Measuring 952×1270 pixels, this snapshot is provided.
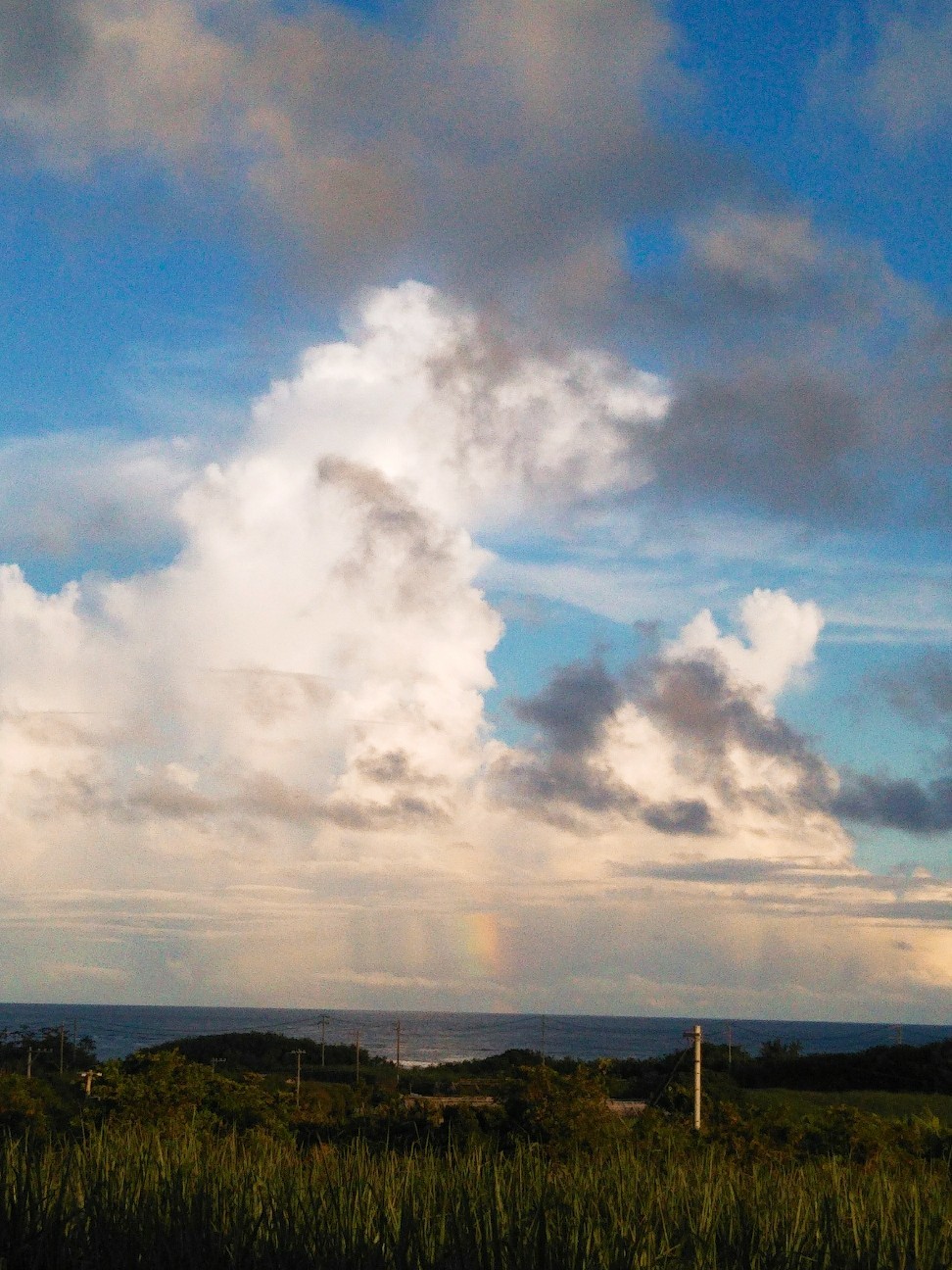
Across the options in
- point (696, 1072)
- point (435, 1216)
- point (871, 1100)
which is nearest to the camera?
point (435, 1216)

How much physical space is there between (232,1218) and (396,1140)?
1121 cm

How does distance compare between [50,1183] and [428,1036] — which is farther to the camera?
[428,1036]

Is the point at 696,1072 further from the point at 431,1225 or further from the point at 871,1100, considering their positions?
the point at 871,1100

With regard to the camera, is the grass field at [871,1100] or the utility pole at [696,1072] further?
the grass field at [871,1100]

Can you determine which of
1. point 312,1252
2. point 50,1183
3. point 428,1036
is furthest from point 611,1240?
point 428,1036

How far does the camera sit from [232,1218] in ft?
25.5

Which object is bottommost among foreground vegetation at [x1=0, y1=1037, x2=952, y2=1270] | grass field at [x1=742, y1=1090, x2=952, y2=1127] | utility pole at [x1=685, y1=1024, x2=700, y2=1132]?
grass field at [x1=742, y1=1090, x2=952, y2=1127]

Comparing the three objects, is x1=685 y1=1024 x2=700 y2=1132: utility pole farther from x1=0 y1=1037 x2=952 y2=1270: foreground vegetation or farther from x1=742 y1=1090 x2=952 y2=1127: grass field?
x1=742 y1=1090 x2=952 y2=1127: grass field

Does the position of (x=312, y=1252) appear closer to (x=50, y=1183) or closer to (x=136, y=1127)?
(x=50, y=1183)

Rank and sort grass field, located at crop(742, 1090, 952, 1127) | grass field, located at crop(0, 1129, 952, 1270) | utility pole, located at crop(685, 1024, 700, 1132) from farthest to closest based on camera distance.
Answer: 1. grass field, located at crop(742, 1090, 952, 1127)
2. utility pole, located at crop(685, 1024, 700, 1132)
3. grass field, located at crop(0, 1129, 952, 1270)

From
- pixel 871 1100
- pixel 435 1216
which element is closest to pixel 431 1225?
pixel 435 1216

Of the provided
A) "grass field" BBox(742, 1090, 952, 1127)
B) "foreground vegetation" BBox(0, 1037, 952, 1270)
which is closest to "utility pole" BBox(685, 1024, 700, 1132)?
"foreground vegetation" BBox(0, 1037, 952, 1270)

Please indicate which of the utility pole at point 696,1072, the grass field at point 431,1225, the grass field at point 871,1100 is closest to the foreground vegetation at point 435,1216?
the grass field at point 431,1225

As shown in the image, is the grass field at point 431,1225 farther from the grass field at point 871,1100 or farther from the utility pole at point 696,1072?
the grass field at point 871,1100
